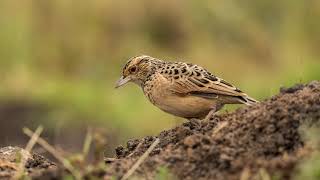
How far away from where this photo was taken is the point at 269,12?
17781mm

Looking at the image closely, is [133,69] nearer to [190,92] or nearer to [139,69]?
[139,69]

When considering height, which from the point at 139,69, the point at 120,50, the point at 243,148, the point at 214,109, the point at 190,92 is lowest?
the point at 243,148

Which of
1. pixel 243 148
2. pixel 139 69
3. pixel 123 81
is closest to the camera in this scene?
pixel 243 148

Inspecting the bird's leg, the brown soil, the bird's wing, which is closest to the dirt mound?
the brown soil

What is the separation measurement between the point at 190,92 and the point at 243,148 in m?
2.28

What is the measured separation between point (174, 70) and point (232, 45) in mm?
9218

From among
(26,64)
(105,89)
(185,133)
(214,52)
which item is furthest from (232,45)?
(185,133)

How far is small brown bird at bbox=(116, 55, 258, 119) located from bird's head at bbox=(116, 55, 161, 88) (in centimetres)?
28

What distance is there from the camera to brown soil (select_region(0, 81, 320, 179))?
5.80 meters

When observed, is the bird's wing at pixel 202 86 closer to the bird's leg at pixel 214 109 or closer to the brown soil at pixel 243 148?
the bird's leg at pixel 214 109

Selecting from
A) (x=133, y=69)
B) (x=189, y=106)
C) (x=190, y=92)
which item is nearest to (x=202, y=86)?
(x=190, y=92)

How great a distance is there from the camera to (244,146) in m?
6.19

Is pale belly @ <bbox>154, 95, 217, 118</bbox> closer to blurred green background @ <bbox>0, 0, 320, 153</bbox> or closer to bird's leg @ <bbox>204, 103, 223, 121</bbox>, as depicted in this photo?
bird's leg @ <bbox>204, 103, 223, 121</bbox>

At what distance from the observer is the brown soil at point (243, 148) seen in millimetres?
5805
